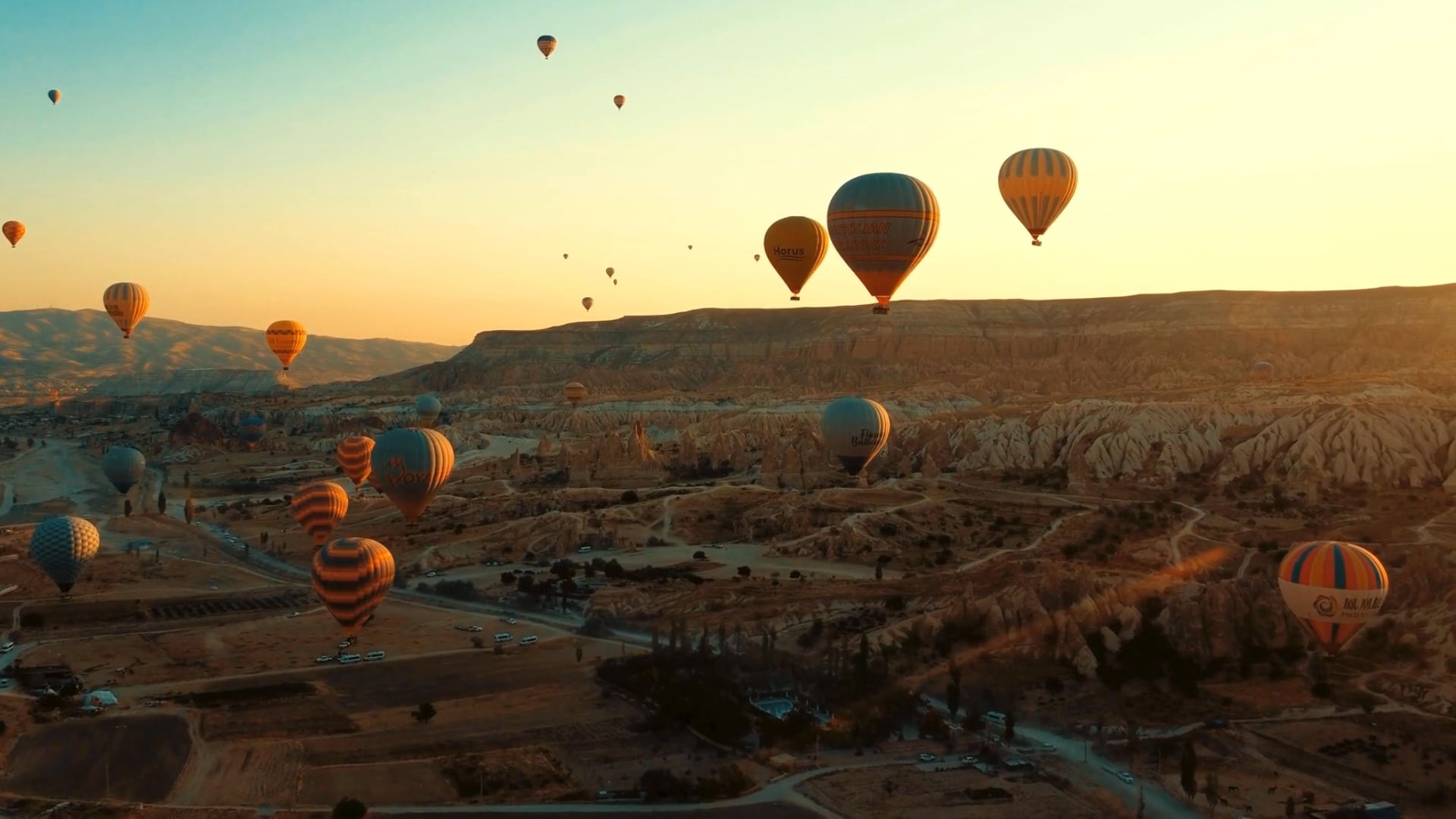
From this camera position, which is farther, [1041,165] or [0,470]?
[0,470]

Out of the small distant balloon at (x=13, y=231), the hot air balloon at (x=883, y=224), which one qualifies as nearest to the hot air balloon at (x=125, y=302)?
the small distant balloon at (x=13, y=231)

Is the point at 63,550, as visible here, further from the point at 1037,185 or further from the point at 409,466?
the point at 1037,185

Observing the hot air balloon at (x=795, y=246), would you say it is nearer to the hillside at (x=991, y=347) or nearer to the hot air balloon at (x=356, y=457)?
the hot air balloon at (x=356, y=457)

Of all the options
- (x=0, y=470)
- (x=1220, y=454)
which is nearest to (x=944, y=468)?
(x=1220, y=454)

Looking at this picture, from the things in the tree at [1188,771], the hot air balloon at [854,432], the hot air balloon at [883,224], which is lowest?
the tree at [1188,771]

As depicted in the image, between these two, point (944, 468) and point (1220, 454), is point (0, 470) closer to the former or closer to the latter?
point (944, 468)
